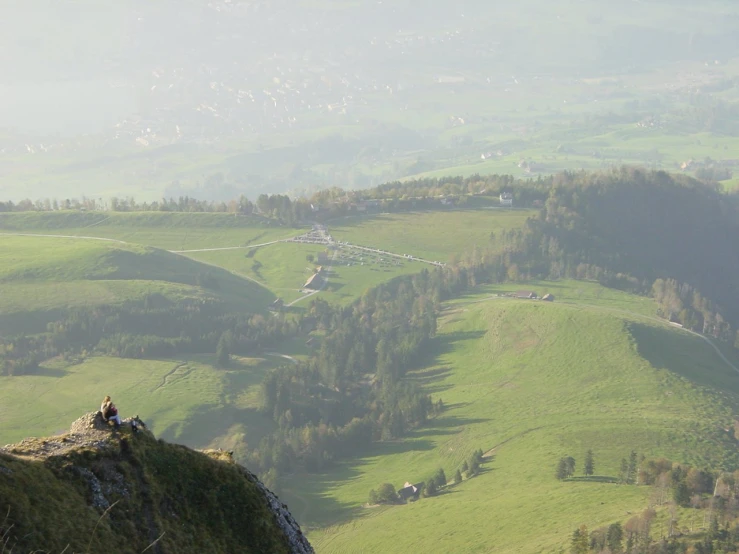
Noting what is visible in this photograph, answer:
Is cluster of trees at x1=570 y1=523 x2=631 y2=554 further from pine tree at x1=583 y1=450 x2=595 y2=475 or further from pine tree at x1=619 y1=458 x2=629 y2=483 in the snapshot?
pine tree at x1=583 y1=450 x2=595 y2=475

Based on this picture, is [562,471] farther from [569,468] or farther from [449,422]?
[449,422]

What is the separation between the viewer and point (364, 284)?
19425 cm

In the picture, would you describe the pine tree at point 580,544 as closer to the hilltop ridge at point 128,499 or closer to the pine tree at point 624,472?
the pine tree at point 624,472

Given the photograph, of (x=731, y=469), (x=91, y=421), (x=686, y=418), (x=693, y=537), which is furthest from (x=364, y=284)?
(x=91, y=421)

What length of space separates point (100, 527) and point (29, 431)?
323 feet

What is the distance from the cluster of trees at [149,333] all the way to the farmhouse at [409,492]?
5803cm

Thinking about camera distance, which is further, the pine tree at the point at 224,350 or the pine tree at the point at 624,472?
the pine tree at the point at 224,350

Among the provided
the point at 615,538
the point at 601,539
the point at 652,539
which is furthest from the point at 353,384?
the point at 652,539

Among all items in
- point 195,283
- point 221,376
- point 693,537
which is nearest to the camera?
point 693,537

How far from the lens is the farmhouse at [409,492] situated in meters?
106

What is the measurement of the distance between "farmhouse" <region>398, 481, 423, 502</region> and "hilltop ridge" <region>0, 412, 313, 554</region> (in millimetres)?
69970

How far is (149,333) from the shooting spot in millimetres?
166125

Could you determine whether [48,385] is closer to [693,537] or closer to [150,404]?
[150,404]

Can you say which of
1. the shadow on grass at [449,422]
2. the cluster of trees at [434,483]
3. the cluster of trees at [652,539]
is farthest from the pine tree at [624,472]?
the shadow on grass at [449,422]
